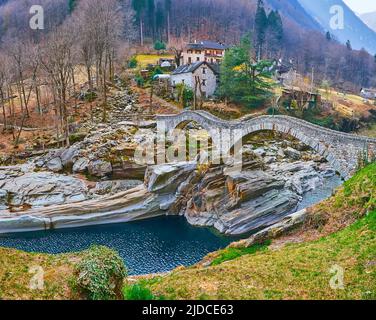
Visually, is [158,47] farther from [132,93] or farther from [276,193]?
[276,193]

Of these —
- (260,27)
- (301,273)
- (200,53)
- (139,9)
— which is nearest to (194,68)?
(200,53)

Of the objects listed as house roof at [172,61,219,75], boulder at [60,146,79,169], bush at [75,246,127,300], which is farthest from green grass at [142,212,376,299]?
house roof at [172,61,219,75]

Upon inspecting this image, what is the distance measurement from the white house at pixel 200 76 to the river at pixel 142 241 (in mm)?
33814

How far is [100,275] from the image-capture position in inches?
475

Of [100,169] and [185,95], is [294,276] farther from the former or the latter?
[185,95]

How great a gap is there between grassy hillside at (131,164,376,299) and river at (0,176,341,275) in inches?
393

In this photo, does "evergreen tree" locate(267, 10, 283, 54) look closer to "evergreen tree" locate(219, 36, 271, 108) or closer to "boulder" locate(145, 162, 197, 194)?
"evergreen tree" locate(219, 36, 271, 108)

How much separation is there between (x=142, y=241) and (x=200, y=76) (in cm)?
3900

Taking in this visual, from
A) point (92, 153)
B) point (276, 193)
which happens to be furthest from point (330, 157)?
point (92, 153)

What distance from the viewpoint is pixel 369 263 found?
47.0 ft

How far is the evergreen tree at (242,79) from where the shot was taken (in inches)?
2373

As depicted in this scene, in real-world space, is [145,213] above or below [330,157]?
below

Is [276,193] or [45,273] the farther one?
[276,193]

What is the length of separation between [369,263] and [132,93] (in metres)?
54.0
